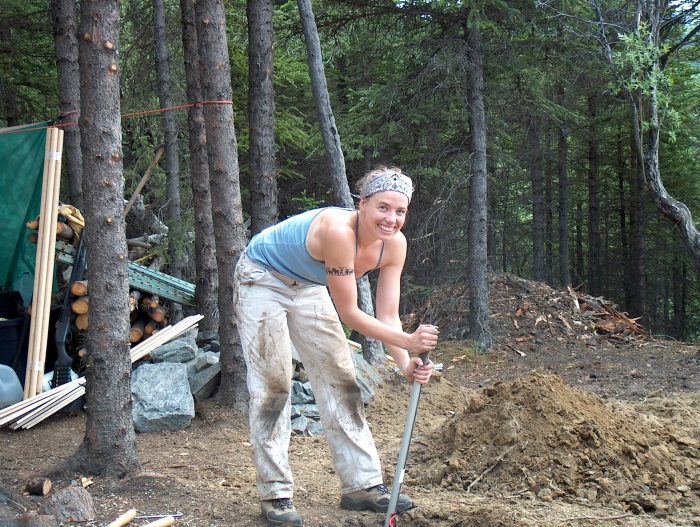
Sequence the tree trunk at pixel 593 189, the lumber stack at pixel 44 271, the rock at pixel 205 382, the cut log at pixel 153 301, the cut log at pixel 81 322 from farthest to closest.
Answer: the tree trunk at pixel 593 189
the cut log at pixel 153 301
the cut log at pixel 81 322
the rock at pixel 205 382
the lumber stack at pixel 44 271

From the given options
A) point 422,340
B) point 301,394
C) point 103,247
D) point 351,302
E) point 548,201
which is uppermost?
point 548,201

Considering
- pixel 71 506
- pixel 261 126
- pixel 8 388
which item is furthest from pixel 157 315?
pixel 71 506

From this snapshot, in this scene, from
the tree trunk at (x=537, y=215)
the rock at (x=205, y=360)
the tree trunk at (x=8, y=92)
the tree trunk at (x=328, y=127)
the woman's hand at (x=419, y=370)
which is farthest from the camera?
the tree trunk at (x=537, y=215)

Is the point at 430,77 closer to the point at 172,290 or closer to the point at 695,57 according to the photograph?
the point at 172,290

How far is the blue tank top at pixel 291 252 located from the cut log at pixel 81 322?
433 cm

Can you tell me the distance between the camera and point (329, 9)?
11969mm

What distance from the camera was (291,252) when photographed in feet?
12.7

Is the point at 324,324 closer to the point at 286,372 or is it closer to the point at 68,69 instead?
the point at 286,372

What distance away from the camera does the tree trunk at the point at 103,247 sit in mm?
4578

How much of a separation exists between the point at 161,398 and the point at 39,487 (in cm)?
228

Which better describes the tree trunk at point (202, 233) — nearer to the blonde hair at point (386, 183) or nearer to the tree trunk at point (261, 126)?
the tree trunk at point (261, 126)

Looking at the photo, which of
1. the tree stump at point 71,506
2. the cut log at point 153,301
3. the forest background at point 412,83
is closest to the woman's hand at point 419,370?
the tree stump at point 71,506

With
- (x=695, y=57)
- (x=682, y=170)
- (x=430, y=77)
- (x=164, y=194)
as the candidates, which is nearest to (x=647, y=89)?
(x=430, y=77)

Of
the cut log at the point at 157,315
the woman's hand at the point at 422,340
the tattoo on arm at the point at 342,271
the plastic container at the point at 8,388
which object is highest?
the tattoo on arm at the point at 342,271
